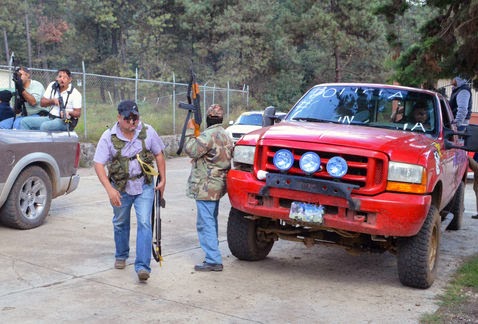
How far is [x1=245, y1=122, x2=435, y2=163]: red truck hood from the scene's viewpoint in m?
5.64

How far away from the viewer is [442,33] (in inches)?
352

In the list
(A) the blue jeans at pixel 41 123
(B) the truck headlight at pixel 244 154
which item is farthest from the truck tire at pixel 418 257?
(A) the blue jeans at pixel 41 123

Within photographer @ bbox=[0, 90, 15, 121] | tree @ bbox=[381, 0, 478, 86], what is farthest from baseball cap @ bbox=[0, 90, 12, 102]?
tree @ bbox=[381, 0, 478, 86]

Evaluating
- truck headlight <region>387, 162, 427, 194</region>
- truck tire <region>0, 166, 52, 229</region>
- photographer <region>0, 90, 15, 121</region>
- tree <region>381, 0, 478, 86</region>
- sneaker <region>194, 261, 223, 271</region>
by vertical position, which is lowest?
sneaker <region>194, 261, 223, 271</region>

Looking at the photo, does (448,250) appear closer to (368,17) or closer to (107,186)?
(107,186)

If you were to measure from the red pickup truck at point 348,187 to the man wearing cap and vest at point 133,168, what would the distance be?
80 cm

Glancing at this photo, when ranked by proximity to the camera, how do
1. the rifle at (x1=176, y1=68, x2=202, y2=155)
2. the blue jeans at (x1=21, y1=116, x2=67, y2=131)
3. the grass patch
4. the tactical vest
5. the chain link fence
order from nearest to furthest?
the grass patch, the tactical vest, the rifle at (x1=176, y1=68, x2=202, y2=155), the blue jeans at (x1=21, y1=116, x2=67, y2=131), the chain link fence

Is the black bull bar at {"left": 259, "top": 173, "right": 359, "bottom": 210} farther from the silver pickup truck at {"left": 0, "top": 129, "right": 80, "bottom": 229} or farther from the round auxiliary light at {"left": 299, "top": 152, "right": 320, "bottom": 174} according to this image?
the silver pickup truck at {"left": 0, "top": 129, "right": 80, "bottom": 229}

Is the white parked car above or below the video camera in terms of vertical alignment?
below

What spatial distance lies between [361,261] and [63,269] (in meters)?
3.22

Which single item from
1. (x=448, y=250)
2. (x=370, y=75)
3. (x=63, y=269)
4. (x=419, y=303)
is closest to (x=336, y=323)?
(x=419, y=303)

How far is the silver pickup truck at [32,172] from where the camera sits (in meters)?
7.39

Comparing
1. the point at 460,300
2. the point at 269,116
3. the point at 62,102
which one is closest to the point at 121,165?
the point at 269,116

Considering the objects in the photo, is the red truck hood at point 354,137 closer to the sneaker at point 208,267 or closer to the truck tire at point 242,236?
Answer: the truck tire at point 242,236
